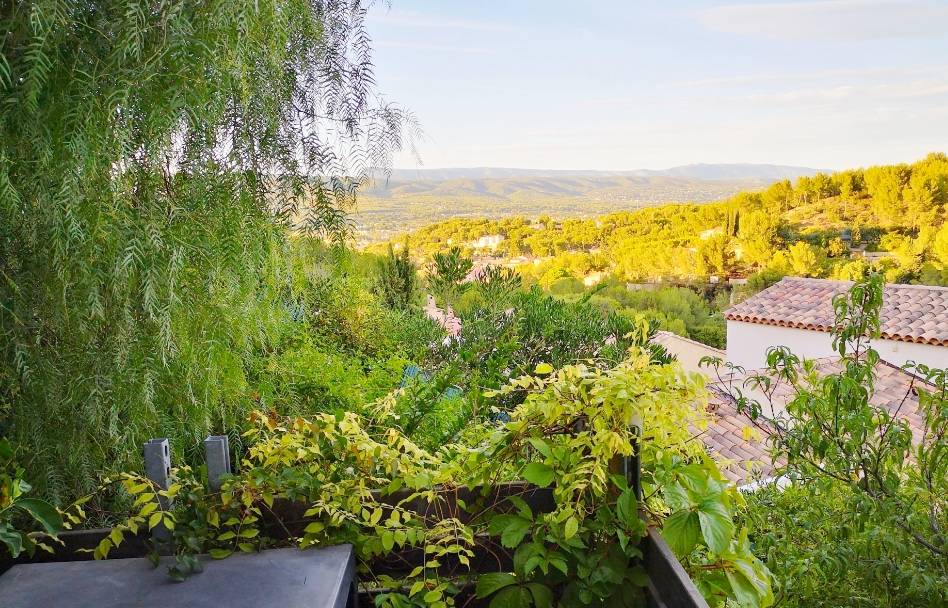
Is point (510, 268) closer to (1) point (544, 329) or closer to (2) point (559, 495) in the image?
(1) point (544, 329)

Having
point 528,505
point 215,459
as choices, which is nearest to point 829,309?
point 528,505

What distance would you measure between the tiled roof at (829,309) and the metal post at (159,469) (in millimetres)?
5248

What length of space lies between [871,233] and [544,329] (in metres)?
5.15

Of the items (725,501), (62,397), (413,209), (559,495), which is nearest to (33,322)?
(62,397)

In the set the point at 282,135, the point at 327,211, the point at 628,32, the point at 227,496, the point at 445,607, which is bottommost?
the point at 445,607

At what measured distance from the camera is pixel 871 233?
271 inches

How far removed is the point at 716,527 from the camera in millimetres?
1070

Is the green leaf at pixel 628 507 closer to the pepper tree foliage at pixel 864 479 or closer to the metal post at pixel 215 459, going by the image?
the pepper tree foliage at pixel 864 479

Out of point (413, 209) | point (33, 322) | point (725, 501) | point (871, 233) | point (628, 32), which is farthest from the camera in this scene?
point (628, 32)

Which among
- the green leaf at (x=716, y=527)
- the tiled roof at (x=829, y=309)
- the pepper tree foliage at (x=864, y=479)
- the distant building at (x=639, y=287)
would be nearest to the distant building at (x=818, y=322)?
the tiled roof at (x=829, y=309)

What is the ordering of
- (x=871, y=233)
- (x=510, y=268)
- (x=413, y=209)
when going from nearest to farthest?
(x=510, y=268)
(x=413, y=209)
(x=871, y=233)

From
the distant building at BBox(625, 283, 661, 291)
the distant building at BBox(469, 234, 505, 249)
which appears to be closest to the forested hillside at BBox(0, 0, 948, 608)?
the distant building at BBox(469, 234, 505, 249)

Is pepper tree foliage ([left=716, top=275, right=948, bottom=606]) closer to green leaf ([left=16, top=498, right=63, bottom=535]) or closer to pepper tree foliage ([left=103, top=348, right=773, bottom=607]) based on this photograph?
pepper tree foliage ([left=103, top=348, right=773, bottom=607])

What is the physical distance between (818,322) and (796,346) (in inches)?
22.0
